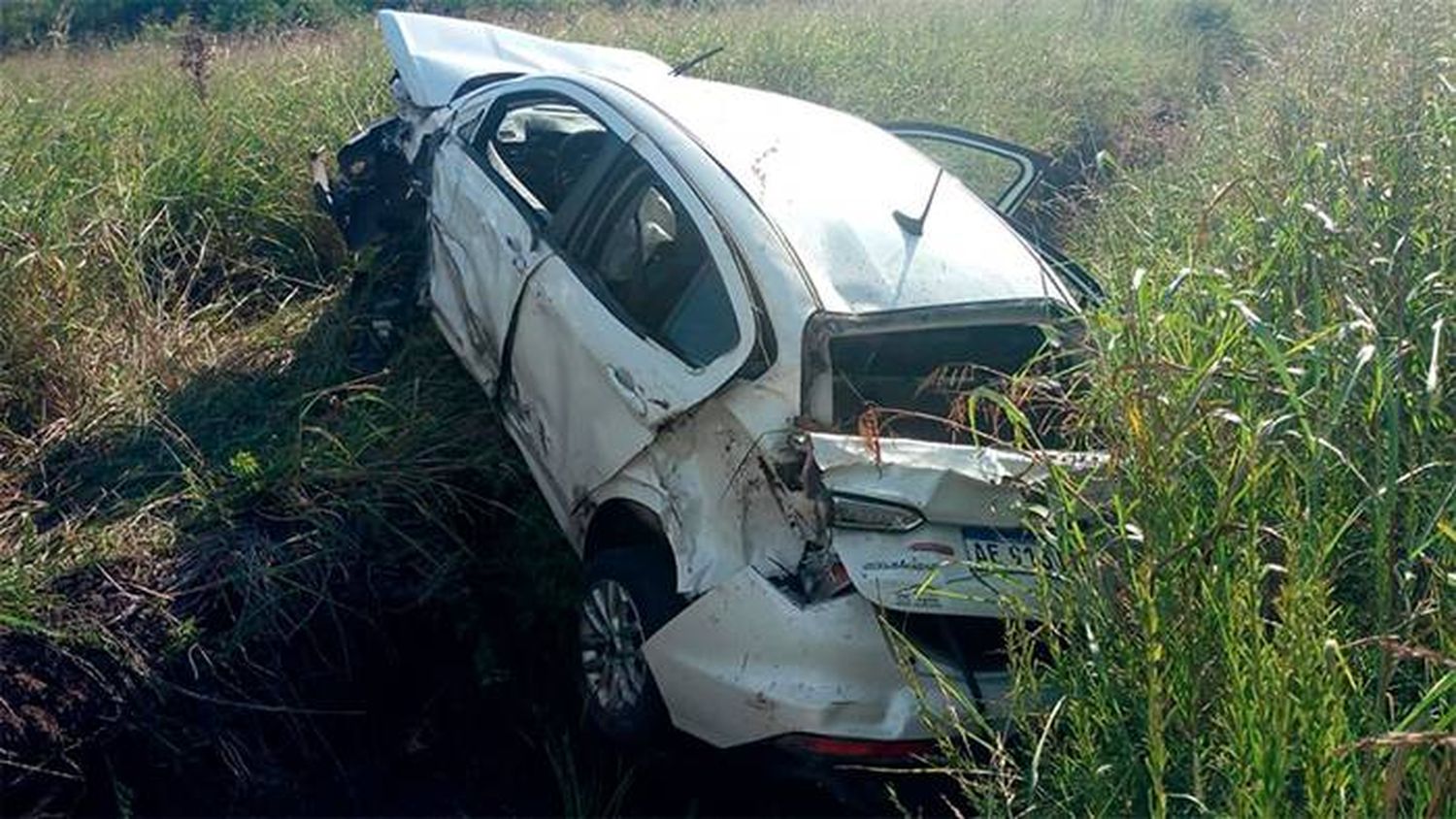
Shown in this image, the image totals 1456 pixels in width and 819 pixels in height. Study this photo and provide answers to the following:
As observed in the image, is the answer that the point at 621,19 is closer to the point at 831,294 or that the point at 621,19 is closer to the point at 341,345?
the point at 341,345

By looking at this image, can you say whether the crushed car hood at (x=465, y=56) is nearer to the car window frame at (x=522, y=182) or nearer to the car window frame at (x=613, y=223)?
the car window frame at (x=522, y=182)

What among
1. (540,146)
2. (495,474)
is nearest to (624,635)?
(495,474)

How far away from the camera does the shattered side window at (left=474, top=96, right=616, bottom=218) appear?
5250mm

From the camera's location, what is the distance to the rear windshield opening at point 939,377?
373cm

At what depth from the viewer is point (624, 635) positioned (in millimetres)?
4117

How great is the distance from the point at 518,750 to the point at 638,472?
1.07 metres

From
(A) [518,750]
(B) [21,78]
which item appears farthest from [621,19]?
(A) [518,750]

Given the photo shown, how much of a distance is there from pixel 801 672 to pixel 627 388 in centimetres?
107

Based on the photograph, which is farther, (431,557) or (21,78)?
(21,78)

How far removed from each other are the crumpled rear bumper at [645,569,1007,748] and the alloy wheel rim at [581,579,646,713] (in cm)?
37

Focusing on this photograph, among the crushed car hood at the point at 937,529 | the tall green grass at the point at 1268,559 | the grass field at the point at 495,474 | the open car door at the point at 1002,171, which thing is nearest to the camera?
the tall green grass at the point at 1268,559

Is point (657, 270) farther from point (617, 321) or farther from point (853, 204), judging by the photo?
point (853, 204)

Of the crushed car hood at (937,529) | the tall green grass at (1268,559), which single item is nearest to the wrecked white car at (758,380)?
the crushed car hood at (937,529)

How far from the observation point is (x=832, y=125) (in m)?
5.05
